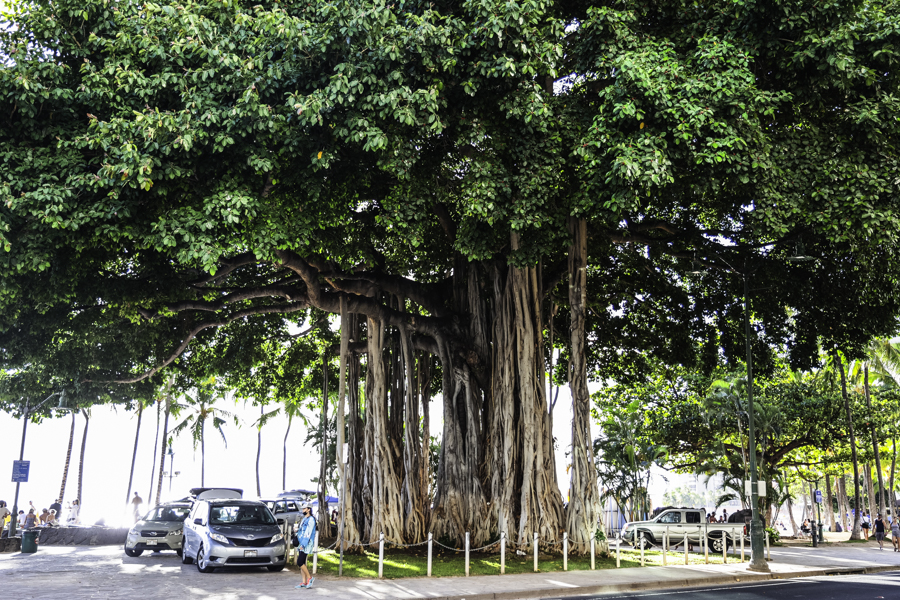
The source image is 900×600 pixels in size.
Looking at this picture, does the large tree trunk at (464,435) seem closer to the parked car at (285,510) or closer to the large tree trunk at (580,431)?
the large tree trunk at (580,431)

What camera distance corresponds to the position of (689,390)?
32500 millimetres

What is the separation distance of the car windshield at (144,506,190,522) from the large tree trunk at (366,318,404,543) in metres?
5.26

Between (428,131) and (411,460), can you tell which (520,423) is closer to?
(411,460)

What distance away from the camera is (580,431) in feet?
51.3

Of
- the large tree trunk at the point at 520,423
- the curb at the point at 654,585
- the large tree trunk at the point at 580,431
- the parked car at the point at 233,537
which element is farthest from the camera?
the large tree trunk at the point at 520,423

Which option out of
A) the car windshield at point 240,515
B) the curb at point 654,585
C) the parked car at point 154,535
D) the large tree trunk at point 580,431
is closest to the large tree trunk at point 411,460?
the car windshield at point 240,515

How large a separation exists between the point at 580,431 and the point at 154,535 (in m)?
11.5

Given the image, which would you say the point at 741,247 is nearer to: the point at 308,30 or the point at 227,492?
the point at 308,30

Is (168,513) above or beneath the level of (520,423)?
beneath

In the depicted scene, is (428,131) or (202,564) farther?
(202,564)

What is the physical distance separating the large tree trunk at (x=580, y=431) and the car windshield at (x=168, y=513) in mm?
10836

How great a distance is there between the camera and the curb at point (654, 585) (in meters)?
11.2

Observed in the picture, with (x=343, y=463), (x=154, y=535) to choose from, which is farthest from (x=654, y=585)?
(x=154, y=535)

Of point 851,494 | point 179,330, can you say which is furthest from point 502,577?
point 851,494
